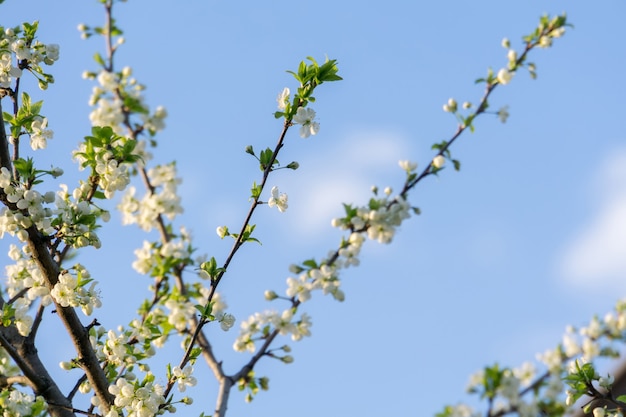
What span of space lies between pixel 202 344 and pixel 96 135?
194cm

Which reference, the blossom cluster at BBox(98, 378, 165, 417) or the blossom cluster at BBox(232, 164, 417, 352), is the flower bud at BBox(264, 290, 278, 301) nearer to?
the blossom cluster at BBox(232, 164, 417, 352)

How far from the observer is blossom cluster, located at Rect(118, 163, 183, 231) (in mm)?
5254

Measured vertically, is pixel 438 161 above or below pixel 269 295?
above

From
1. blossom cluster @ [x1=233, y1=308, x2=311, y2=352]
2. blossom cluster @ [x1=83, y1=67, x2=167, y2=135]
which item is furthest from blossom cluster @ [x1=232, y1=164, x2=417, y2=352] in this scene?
blossom cluster @ [x1=83, y1=67, x2=167, y2=135]

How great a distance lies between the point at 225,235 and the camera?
3.08 m

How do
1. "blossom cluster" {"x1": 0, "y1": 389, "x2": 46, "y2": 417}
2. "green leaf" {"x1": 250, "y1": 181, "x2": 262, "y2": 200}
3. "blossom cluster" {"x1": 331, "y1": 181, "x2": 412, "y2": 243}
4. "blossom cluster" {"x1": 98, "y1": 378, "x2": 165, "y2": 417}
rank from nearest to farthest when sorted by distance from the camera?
1. "blossom cluster" {"x1": 0, "y1": 389, "x2": 46, "y2": 417}
2. "blossom cluster" {"x1": 98, "y1": 378, "x2": 165, "y2": 417}
3. "green leaf" {"x1": 250, "y1": 181, "x2": 262, "y2": 200}
4. "blossom cluster" {"x1": 331, "y1": 181, "x2": 412, "y2": 243}

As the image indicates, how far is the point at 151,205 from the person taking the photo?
5.22 metres

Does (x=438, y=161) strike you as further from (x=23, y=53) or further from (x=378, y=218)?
(x=23, y=53)

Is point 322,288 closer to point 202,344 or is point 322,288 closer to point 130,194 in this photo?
point 202,344

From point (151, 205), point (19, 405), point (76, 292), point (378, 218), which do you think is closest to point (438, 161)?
point (378, 218)

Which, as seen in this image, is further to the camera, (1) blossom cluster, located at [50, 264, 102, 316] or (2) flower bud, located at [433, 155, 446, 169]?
(2) flower bud, located at [433, 155, 446, 169]

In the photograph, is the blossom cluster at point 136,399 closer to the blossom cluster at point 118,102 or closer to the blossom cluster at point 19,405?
the blossom cluster at point 19,405

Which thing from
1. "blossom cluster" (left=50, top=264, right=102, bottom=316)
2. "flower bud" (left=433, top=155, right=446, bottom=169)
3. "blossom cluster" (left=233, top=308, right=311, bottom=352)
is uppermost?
"flower bud" (left=433, top=155, right=446, bottom=169)

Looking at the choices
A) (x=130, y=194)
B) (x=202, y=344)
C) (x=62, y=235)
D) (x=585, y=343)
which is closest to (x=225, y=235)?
(x=62, y=235)
